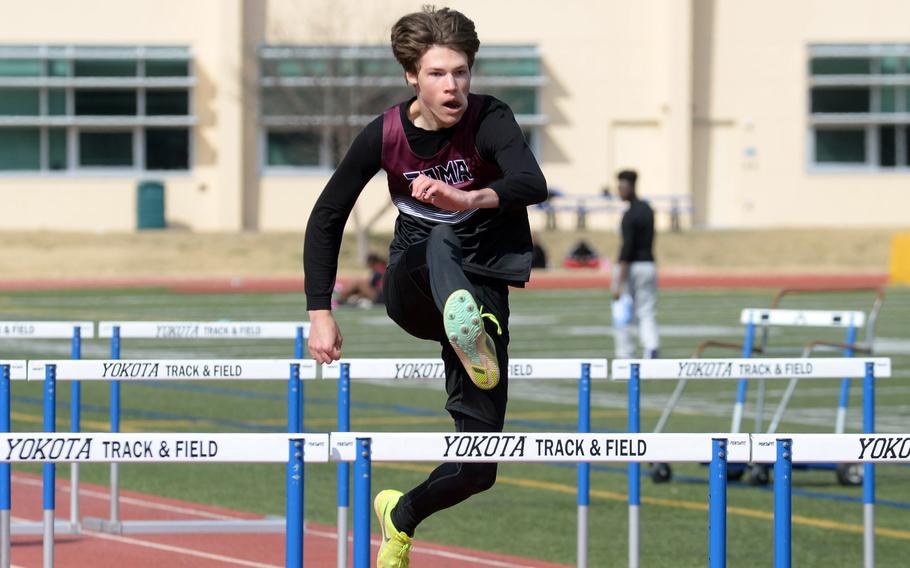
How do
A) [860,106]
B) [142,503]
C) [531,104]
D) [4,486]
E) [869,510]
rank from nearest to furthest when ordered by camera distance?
1. [4,486]
2. [869,510]
3. [142,503]
4. [531,104]
5. [860,106]

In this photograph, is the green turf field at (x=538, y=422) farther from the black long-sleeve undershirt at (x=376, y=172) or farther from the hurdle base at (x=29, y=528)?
the black long-sleeve undershirt at (x=376, y=172)

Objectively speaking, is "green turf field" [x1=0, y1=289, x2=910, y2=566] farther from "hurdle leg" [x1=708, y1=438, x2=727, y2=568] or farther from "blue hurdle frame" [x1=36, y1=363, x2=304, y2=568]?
"hurdle leg" [x1=708, y1=438, x2=727, y2=568]

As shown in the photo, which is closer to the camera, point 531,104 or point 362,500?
point 362,500

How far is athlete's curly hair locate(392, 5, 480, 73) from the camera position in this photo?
591 cm

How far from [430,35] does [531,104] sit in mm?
43278

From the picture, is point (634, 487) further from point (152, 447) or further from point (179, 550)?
point (152, 447)

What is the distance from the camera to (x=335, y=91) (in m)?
43.3

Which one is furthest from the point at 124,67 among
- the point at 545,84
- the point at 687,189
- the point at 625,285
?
the point at 625,285

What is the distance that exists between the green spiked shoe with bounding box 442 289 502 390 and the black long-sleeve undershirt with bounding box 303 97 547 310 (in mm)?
352

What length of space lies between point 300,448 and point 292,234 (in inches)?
1557

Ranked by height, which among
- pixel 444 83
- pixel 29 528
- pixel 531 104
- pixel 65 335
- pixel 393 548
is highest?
pixel 531 104

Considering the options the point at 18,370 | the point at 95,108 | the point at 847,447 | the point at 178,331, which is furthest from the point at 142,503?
the point at 95,108

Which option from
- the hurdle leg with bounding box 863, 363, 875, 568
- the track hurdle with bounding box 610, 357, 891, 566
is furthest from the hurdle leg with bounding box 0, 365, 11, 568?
the hurdle leg with bounding box 863, 363, 875, 568

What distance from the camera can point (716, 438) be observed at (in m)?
5.20
